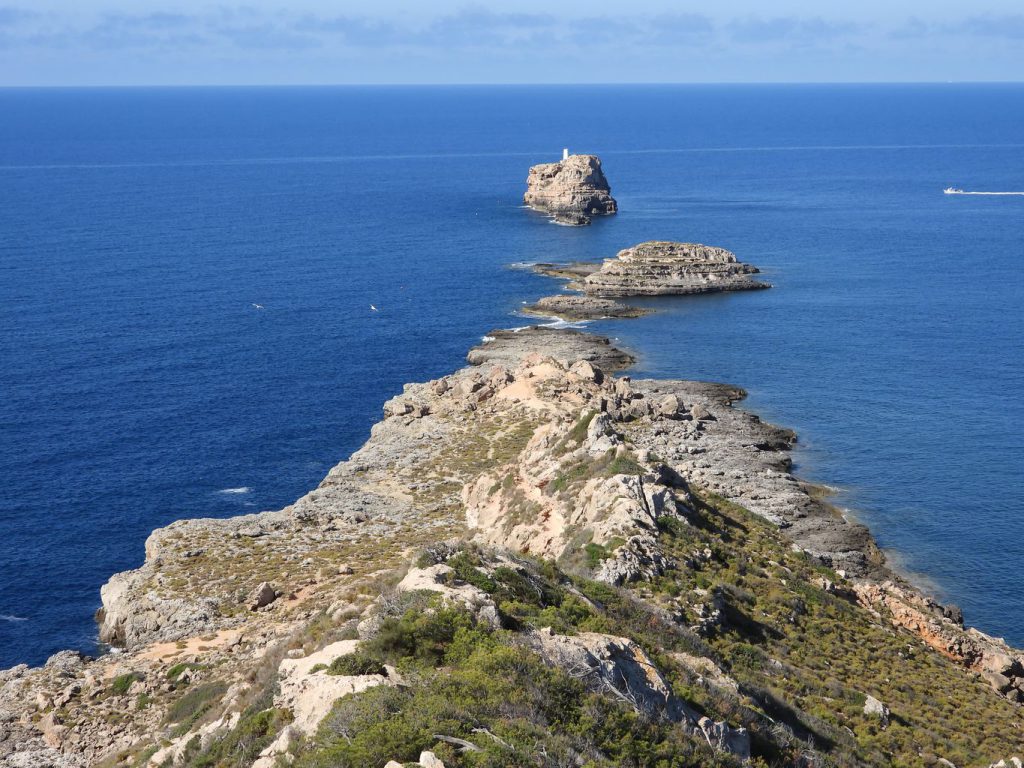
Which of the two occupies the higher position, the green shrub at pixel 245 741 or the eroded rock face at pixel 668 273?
the green shrub at pixel 245 741

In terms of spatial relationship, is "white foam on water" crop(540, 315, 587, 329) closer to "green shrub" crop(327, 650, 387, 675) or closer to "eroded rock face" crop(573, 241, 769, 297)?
"eroded rock face" crop(573, 241, 769, 297)

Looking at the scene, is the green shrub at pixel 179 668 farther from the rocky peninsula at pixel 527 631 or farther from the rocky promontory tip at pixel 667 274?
the rocky promontory tip at pixel 667 274

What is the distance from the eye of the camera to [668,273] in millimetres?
170500

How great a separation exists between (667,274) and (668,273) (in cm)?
21

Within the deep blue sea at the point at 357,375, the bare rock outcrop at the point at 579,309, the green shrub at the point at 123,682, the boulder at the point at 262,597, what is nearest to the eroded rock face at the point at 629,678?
the green shrub at the point at 123,682

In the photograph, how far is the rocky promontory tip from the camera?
168 m

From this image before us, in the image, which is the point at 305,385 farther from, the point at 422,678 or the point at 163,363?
the point at 422,678

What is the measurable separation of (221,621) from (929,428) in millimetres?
72410

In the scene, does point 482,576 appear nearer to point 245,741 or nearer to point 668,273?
point 245,741

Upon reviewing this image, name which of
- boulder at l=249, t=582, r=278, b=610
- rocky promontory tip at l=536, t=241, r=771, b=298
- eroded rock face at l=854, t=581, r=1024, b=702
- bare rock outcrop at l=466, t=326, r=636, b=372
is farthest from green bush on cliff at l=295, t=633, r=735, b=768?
rocky promontory tip at l=536, t=241, r=771, b=298

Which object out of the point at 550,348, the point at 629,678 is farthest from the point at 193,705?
the point at 550,348

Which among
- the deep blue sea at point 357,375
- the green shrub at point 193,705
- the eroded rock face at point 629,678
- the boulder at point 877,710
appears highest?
the eroded rock face at point 629,678

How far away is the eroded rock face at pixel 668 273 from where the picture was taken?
167625 mm

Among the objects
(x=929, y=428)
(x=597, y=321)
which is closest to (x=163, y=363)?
(x=597, y=321)
